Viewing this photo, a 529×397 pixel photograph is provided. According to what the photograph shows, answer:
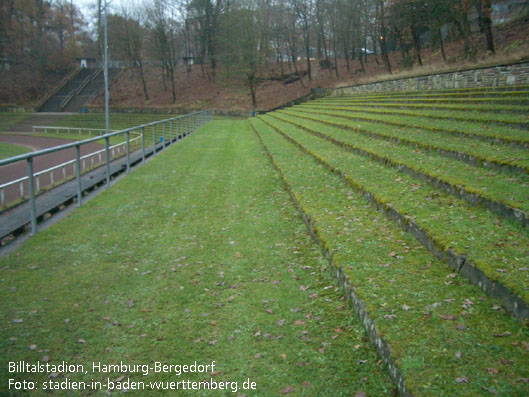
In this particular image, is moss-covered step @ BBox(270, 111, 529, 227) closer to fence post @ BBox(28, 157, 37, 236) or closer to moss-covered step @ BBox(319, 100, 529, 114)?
moss-covered step @ BBox(319, 100, 529, 114)

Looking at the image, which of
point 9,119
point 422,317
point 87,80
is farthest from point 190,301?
point 87,80

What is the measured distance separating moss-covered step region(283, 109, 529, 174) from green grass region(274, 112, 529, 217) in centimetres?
13

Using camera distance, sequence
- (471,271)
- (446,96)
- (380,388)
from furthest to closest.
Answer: (446,96) < (471,271) < (380,388)

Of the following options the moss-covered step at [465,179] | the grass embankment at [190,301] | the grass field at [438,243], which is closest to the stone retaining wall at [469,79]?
the grass field at [438,243]

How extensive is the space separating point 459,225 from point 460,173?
207cm

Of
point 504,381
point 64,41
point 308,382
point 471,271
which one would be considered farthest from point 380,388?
point 64,41

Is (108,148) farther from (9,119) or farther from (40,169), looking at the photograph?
(9,119)

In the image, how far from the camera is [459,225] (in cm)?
461

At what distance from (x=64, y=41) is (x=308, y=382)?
Result: 79450 mm

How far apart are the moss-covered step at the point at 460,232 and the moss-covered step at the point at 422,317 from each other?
4.7 inches

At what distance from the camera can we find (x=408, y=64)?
31875mm

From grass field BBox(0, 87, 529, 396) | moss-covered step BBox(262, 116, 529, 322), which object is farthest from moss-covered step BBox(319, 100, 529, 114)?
moss-covered step BBox(262, 116, 529, 322)

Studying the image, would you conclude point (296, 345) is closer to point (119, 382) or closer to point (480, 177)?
point (119, 382)

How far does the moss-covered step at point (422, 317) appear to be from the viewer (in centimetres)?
261
